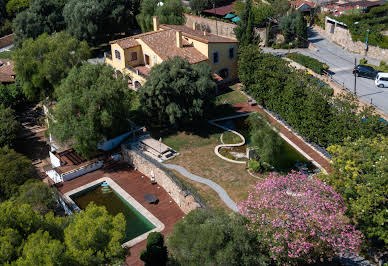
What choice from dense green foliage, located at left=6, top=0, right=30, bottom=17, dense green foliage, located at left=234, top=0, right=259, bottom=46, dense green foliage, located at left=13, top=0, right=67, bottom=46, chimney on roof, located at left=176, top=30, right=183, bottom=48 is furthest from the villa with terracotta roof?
dense green foliage, located at left=6, top=0, right=30, bottom=17

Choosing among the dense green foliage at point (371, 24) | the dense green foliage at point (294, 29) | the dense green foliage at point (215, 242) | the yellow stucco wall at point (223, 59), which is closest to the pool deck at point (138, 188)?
the dense green foliage at point (215, 242)

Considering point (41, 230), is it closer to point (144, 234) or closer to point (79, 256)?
point (79, 256)

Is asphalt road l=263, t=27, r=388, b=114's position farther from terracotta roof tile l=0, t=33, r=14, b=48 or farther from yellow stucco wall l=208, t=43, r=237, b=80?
terracotta roof tile l=0, t=33, r=14, b=48

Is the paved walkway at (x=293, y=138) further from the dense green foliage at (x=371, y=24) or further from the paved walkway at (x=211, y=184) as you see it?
the dense green foliage at (x=371, y=24)

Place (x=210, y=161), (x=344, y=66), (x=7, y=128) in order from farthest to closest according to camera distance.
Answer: (x=344, y=66)
(x=7, y=128)
(x=210, y=161)

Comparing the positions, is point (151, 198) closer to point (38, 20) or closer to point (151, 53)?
point (151, 53)

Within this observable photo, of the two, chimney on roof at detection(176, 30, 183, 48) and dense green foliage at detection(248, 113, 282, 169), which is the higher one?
chimney on roof at detection(176, 30, 183, 48)

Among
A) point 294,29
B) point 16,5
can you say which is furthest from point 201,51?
point 16,5
